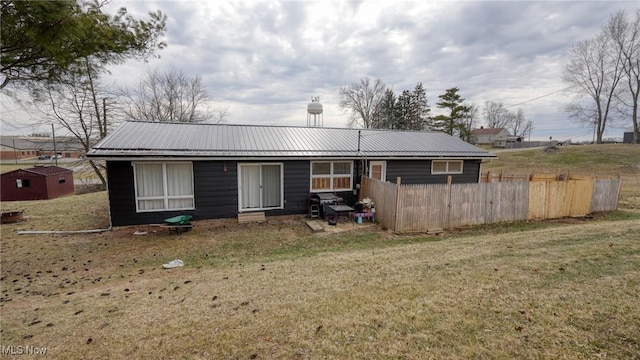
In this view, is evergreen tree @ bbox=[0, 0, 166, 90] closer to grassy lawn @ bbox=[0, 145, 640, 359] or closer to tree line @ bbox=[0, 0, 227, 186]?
tree line @ bbox=[0, 0, 227, 186]

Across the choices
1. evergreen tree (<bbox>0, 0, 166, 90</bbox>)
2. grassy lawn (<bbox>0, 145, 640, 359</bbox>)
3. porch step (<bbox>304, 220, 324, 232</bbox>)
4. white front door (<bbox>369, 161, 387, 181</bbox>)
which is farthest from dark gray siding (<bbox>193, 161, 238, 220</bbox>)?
white front door (<bbox>369, 161, 387, 181</bbox>)

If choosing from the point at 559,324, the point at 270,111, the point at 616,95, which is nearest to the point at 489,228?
the point at 559,324

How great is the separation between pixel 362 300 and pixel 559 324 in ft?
7.14

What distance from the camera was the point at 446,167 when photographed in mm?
12664

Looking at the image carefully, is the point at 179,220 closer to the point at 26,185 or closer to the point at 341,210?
the point at 341,210

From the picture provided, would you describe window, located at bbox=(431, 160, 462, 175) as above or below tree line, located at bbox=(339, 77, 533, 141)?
below

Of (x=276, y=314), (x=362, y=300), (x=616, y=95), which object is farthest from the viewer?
(x=616, y=95)

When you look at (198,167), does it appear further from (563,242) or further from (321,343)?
(563,242)

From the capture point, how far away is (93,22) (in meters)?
4.88

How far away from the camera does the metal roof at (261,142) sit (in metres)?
8.79

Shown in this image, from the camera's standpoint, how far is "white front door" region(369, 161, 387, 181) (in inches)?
452

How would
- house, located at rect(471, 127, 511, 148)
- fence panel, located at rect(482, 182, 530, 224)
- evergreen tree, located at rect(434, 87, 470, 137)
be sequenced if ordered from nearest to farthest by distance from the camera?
fence panel, located at rect(482, 182, 530, 224) → evergreen tree, located at rect(434, 87, 470, 137) → house, located at rect(471, 127, 511, 148)

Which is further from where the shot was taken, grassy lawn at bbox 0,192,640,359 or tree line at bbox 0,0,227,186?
tree line at bbox 0,0,227,186

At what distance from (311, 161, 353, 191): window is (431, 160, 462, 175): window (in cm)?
399
